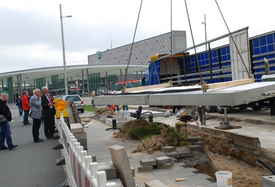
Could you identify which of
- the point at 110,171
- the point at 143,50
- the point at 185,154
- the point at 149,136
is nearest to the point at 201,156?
the point at 185,154

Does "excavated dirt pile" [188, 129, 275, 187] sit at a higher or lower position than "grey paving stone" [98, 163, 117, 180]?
lower

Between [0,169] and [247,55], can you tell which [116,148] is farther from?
[247,55]

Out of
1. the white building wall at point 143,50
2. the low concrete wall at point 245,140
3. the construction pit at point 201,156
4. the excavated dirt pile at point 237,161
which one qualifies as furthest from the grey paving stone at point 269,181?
the white building wall at point 143,50

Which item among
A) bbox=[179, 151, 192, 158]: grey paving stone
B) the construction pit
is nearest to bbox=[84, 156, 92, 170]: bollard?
the construction pit

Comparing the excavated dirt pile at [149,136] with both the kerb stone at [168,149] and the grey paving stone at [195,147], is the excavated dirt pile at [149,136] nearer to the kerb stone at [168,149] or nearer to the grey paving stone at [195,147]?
the kerb stone at [168,149]

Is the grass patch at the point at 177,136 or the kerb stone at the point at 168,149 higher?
the grass patch at the point at 177,136

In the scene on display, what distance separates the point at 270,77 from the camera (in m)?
9.80

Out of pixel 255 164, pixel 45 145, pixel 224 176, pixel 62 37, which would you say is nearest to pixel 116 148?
pixel 224 176

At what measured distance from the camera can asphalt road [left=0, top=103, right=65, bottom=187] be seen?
5.52 m

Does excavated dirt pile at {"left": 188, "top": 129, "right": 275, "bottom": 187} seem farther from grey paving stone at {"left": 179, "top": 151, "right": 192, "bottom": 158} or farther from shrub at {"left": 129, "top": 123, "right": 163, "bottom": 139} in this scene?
shrub at {"left": 129, "top": 123, "right": 163, "bottom": 139}

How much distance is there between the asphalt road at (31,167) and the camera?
552 cm

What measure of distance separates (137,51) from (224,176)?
76.1 m

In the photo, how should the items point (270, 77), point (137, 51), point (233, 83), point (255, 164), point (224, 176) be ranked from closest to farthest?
point (224, 176) < point (255, 164) < point (233, 83) < point (270, 77) < point (137, 51)

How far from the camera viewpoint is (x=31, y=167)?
6566 mm
